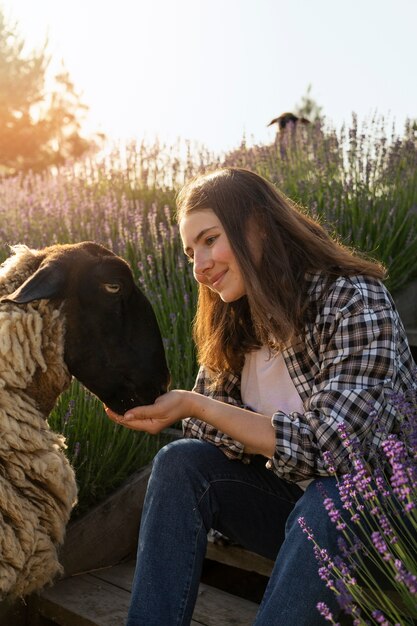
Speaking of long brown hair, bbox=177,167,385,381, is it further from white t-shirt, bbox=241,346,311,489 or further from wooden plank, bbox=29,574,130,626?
wooden plank, bbox=29,574,130,626

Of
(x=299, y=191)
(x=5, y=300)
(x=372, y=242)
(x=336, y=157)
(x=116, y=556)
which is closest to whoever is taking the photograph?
(x=5, y=300)

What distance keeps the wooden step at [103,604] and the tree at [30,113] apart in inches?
710

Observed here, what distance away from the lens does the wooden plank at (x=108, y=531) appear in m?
3.12

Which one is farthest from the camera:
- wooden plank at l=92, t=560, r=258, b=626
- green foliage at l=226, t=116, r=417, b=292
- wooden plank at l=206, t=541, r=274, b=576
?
green foliage at l=226, t=116, r=417, b=292

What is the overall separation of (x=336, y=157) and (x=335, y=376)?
369cm

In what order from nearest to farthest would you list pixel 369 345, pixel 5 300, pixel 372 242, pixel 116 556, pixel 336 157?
pixel 369 345, pixel 5 300, pixel 116 556, pixel 372 242, pixel 336 157

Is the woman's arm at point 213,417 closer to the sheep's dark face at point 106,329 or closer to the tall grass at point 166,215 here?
the sheep's dark face at point 106,329

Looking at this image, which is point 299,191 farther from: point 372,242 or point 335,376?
point 335,376

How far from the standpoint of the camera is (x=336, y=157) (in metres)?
5.66

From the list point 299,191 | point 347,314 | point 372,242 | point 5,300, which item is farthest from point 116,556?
point 299,191

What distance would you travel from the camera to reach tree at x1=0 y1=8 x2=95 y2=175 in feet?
66.2

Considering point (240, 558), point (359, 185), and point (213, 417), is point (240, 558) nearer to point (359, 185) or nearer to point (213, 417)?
point (213, 417)

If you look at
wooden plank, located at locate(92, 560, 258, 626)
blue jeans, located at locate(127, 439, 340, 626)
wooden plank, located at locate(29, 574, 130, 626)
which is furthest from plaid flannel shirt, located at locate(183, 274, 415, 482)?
wooden plank, located at locate(29, 574, 130, 626)

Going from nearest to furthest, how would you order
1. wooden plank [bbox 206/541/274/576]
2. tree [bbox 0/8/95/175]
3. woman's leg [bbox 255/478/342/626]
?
woman's leg [bbox 255/478/342/626], wooden plank [bbox 206/541/274/576], tree [bbox 0/8/95/175]
